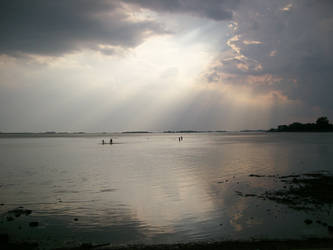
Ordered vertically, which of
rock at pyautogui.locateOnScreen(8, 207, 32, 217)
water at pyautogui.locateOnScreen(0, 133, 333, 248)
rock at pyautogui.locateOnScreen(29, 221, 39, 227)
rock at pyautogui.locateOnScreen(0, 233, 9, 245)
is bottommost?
water at pyautogui.locateOnScreen(0, 133, 333, 248)

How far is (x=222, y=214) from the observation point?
1527 cm

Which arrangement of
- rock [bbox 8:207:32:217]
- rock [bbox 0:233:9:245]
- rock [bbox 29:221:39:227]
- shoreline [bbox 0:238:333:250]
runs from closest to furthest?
shoreline [bbox 0:238:333:250] < rock [bbox 0:233:9:245] < rock [bbox 29:221:39:227] < rock [bbox 8:207:32:217]

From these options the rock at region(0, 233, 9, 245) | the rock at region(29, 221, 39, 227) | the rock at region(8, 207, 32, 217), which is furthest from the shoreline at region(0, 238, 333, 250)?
the rock at region(8, 207, 32, 217)

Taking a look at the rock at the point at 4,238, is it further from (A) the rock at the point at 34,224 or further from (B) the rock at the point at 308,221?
(B) the rock at the point at 308,221

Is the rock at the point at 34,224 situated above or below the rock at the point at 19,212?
above

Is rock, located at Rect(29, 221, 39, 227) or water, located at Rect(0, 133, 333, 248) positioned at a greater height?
rock, located at Rect(29, 221, 39, 227)

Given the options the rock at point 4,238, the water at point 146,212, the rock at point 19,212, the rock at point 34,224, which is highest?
the rock at point 4,238

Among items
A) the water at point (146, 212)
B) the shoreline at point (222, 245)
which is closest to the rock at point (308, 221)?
the water at point (146, 212)

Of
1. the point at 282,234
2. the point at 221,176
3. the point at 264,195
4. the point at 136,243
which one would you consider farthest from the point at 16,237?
the point at 221,176

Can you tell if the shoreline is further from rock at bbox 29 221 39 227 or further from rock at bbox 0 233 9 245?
rock at bbox 29 221 39 227

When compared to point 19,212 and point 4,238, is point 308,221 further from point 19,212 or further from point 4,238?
point 19,212

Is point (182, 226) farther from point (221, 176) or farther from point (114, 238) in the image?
point (221, 176)

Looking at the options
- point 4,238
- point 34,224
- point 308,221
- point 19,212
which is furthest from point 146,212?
point 308,221

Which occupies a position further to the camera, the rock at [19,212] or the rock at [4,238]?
the rock at [19,212]
